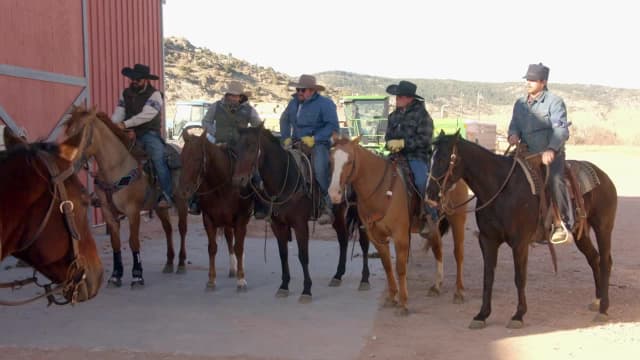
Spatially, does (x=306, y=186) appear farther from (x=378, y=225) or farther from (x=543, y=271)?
(x=543, y=271)

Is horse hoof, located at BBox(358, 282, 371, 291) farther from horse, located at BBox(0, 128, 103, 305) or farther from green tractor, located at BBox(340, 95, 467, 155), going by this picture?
green tractor, located at BBox(340, 95, 467, 155)

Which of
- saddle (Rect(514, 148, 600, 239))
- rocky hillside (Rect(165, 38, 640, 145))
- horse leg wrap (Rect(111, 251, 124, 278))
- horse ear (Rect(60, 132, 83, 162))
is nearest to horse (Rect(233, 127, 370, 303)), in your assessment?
horse leg wrap (Rect(111, 251, 124, 278))

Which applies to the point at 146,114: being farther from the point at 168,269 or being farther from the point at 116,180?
the point at 168,269

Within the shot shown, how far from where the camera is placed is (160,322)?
6.94 m

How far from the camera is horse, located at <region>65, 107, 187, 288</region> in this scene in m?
7.75

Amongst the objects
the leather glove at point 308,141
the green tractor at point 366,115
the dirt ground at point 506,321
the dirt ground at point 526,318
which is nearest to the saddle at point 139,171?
the leather glove at point 308,141

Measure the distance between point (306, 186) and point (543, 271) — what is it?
3.93 meters

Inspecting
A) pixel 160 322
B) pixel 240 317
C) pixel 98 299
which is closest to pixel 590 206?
pixel 240 317

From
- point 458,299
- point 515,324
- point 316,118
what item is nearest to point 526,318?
point 515,324

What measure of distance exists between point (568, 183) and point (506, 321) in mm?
1617

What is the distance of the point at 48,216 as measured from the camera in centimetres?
358

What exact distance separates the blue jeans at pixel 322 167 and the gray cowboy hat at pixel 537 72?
2578mm

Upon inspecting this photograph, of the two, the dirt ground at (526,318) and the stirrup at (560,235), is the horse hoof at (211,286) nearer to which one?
the dirt ground at (526,318)

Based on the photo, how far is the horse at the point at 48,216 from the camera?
11.7ft
